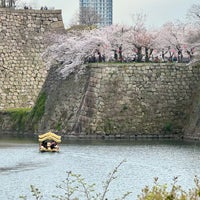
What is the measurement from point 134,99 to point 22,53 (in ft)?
58.9

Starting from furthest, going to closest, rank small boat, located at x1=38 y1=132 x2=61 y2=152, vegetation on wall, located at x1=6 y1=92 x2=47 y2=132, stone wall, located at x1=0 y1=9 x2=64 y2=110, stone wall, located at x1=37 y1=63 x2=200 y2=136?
stone wall, located at x1=0 y1=9 x2=64 y2=110 < vegetation on wall, located at x1=6 y1=92 x2=47 y2=132 < stone wall, located at x1=37 y1=63 x2=200 y2=136 < small boat, located at x1=38 y1=132 x2=61 y2=152

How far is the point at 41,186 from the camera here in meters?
36.8

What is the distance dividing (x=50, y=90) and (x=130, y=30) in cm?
660

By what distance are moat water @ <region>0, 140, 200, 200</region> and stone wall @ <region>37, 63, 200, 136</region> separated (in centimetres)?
394

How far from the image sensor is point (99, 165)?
45.1 m

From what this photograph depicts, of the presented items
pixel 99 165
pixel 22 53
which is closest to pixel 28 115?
pixel 22 53

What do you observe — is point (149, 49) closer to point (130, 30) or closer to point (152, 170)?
point (130, 30)

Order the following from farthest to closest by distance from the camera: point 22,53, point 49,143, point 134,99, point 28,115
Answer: point 22,53
point 28,115
point 134,99
point 49,143

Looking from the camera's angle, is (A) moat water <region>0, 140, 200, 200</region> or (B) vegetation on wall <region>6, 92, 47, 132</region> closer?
(A) moat water <region>0, 140, 200, 200</region>

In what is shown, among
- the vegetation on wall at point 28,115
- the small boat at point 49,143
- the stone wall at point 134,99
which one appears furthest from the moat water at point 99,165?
the vegetation on wall at point 28,115

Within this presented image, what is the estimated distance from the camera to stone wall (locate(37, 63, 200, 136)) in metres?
62.8

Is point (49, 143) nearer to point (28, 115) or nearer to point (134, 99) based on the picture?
point (134, 99)

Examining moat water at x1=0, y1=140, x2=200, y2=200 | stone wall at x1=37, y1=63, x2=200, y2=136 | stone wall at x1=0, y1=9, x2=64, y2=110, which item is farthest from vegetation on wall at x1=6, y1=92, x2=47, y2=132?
moat water at x1=0, y1=140, x2=200, y2=200

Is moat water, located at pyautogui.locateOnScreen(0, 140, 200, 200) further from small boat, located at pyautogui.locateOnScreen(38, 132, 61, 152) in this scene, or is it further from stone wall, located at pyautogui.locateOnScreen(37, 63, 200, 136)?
stone wall, located at pyautogui.locateOnScreen(37, 63, 200, 136)
